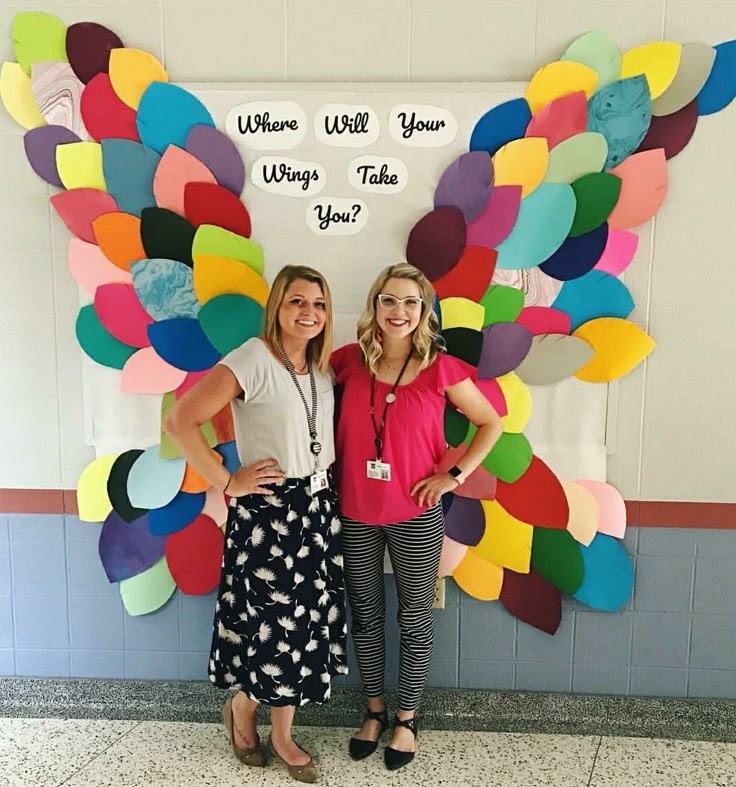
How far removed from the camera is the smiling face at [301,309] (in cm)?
203

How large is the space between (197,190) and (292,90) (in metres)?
0.41

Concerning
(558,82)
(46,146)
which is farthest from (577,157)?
(46,146)

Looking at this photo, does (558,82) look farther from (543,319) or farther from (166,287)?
(166,287)

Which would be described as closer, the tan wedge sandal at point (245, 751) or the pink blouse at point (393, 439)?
the pink blouse at point (393, 439)

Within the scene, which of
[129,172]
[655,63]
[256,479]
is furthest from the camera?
[129,172]

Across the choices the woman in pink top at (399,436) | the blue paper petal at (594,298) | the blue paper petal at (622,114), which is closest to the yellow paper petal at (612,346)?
the blue paper petal at (594,298)

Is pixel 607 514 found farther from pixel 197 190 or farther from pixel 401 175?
pixel 197 190

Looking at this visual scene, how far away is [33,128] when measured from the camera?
2.29 meters

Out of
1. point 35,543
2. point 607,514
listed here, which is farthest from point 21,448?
point 607,514

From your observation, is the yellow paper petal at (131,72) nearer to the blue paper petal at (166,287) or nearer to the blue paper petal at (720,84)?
the blue paper petal at (166,287)

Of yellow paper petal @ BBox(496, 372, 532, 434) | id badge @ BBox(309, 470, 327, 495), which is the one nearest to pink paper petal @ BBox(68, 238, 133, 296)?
id badge @ BBox(309, 470, 327, 495)

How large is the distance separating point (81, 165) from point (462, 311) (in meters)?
1.22

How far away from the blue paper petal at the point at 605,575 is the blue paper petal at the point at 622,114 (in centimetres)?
116

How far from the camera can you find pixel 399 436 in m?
2.10
